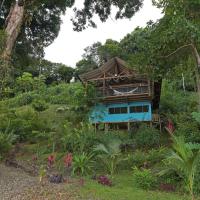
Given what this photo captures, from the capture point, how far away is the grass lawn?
8781mm

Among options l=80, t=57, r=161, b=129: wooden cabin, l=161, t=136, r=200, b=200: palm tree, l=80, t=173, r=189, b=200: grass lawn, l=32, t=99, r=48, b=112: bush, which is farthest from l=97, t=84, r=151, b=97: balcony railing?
l=161, t=136, r=200, b=200: palm tree

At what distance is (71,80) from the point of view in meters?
45.7

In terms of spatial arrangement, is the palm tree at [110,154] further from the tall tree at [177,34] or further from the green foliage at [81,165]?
the tall tree at [177,34]

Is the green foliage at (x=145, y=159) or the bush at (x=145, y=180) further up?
the green foliage at (x=145, y=159)

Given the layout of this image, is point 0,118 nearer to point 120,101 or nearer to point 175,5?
point 120,101

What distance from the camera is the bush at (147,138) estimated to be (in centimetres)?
1633

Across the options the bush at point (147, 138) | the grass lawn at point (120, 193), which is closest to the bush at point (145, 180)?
the grass lawn at point (120, 193)

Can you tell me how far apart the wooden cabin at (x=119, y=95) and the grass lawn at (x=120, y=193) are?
9827mm

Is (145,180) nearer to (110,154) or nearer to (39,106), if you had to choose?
(110,154)

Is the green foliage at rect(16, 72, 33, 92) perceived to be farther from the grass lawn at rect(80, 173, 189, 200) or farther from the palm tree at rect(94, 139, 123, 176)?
the grass lawn at rect(80, 173, 189, 200)

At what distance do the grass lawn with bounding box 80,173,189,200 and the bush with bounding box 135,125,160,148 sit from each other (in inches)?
238

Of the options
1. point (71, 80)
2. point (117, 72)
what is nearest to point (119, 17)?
point (117, 72)

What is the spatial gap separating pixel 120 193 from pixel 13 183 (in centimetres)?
287

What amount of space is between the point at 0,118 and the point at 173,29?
9.80 m
